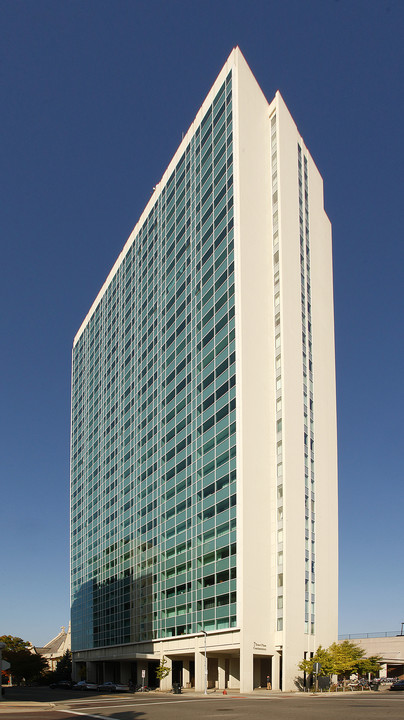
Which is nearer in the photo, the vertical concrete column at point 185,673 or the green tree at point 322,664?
the green tree at point 322,664

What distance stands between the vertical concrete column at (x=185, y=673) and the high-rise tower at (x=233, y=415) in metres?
0.15

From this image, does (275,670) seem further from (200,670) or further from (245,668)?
(200,670)

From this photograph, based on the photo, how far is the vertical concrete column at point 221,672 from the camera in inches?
2394

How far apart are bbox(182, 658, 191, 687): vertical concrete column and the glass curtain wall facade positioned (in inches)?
174

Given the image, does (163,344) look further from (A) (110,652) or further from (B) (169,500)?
(A) (110,652)

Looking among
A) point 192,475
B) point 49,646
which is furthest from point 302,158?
point 49,646

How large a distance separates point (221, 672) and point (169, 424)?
27991mm

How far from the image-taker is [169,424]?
77.9 meters

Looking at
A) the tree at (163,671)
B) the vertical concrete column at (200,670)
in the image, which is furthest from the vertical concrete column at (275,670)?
the tree at (163,671)

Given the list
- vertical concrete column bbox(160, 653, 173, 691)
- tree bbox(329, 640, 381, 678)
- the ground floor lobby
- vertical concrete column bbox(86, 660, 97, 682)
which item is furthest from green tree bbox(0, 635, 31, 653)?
tree bbox(329, 640, 381, 678)

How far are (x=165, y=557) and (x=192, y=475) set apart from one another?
1242cm

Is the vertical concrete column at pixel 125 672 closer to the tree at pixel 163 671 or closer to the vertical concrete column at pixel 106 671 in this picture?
the vertical concrete column at pixel 106 671

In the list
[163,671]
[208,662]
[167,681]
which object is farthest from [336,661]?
Answer: [167,681]

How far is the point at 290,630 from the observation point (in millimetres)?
56000
